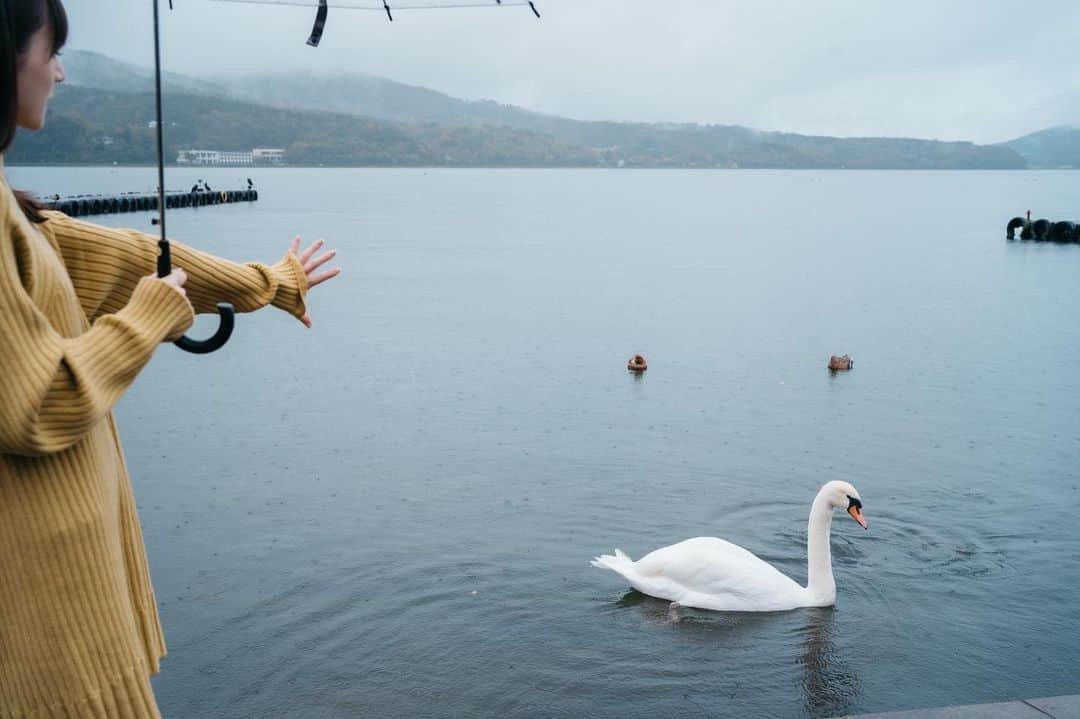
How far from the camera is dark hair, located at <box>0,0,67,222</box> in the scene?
7.25 feet

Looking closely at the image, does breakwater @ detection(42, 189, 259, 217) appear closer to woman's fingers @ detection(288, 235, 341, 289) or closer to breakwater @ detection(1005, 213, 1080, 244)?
breakwater @ detection(1005, 213, 1080, 244)

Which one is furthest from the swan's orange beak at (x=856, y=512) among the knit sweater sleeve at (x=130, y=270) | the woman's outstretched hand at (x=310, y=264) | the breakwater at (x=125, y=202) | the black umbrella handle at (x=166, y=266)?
the breakwater at (x=125, y=202)

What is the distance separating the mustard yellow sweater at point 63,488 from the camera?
7.14 ft

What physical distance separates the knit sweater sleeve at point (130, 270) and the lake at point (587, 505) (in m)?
4.72

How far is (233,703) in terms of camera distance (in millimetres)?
7355

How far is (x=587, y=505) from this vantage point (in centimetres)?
1141

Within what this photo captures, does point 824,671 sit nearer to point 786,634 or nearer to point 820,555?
point 786,634

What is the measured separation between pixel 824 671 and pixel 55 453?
6.75 meters

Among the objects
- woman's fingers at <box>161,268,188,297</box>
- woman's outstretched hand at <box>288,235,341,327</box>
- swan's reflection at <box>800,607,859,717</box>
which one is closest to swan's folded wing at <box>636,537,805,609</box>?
swan's reflection at <box>800,607,859,717</box>

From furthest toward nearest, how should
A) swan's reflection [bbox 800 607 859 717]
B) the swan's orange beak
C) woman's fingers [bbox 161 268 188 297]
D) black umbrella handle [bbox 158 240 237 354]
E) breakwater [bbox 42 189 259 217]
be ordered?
1. breakwater [bbox 42 189 259 217]
2. the swan's orange beak
3. swan's reflection [bbox 800 607 859 717]
4. black umbrella handle [bbox 158 240 237 354]
5. woman's fingers [bbox 161 268 188 297]

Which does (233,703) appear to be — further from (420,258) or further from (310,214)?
(310,214)

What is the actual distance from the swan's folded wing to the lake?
0.16 metres

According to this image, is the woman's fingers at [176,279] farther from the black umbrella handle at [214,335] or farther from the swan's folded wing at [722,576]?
the swan's folded wing at [722,576]

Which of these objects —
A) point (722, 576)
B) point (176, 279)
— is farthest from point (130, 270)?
point (722, 576)
